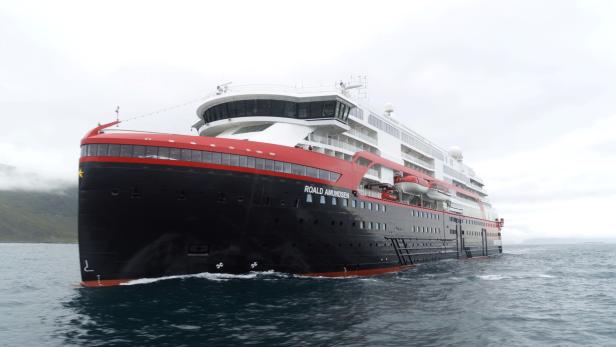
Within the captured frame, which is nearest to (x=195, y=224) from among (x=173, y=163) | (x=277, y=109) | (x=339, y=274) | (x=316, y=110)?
(x=173, y=163)

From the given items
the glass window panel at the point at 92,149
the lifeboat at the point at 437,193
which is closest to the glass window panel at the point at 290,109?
the glass window panel at the point at 92,149

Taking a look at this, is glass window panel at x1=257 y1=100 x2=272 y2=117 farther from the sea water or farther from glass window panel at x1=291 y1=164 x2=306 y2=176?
the sea water

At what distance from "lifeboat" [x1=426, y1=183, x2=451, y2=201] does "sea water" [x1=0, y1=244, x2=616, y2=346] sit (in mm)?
15753

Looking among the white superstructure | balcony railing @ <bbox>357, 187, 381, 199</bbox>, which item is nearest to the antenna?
the white superstructure

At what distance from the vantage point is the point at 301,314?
16.0 meters

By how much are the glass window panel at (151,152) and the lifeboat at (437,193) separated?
27450 mm

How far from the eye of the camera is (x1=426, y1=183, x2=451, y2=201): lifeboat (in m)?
40.2

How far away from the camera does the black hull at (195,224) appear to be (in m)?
20.1

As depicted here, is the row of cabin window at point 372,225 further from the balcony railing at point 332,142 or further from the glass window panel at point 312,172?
the balcony railing at point 332,142

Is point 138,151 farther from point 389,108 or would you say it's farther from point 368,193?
point 389,108

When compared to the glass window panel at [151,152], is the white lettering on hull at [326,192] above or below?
below

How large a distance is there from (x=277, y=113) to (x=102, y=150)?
1227 cm

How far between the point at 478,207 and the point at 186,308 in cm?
5194

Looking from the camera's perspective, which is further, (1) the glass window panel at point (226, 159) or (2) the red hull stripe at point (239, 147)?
(1) the glass window panel at point (226, 159)
